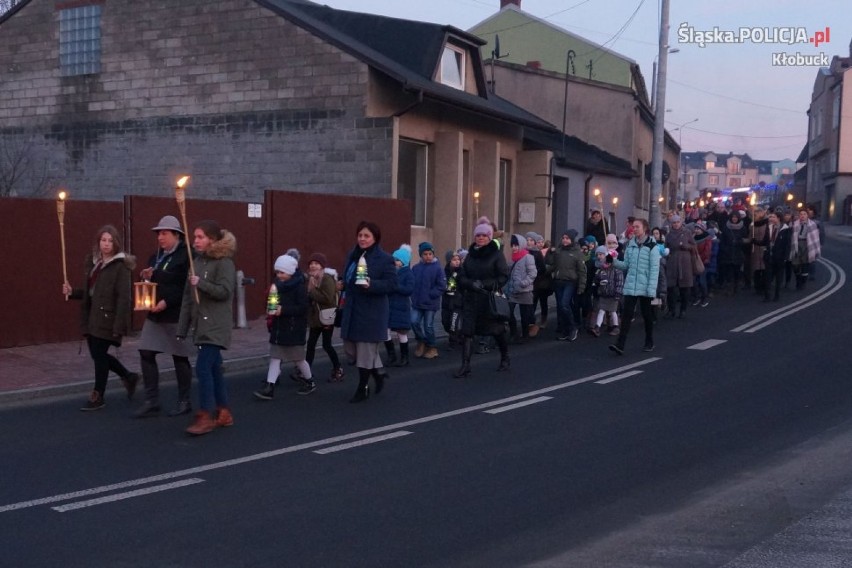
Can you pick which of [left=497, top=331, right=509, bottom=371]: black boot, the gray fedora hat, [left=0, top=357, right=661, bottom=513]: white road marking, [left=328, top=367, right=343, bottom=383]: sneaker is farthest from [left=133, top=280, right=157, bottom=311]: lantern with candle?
[left=497, top=331, right=509, bottom=371]: black boot

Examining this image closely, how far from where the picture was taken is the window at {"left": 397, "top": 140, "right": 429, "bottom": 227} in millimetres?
21984

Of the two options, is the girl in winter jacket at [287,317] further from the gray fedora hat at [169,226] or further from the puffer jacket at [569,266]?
the puffer jacket at [569,266]


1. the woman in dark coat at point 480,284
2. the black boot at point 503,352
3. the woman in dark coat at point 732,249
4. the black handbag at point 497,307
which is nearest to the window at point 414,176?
the woman in dark coat at point 732,249

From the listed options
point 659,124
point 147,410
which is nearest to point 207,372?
point 147,410

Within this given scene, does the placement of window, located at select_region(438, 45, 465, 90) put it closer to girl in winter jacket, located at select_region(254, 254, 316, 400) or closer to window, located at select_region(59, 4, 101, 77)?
window, located at select_region(59, 4, 101, 77)

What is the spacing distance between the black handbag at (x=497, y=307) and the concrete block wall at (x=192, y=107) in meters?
9.58

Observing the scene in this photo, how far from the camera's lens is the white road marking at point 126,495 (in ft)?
20.6

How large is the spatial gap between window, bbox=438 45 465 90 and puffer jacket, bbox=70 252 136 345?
15.6m

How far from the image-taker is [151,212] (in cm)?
1463

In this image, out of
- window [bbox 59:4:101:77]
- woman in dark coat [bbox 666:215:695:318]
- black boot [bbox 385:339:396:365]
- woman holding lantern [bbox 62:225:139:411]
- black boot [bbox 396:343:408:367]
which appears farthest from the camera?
window [bbox 59:4:101:77]

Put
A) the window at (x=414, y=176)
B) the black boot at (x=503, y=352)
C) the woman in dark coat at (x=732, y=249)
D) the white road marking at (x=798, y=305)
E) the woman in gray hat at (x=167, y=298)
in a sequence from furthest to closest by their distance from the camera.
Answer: the window at (x=414, y=176) < the woman in dark coat at (x=732, y=249) < the white road marking at (x=798, y=305) < the black boot at (x=503, y=352) < the woman in gray hat at (x=167, y=298)

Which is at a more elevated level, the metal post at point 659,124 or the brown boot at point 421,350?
the metal post at point 659,124

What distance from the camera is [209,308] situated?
8227 mm

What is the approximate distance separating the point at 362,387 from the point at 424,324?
11.4ft
